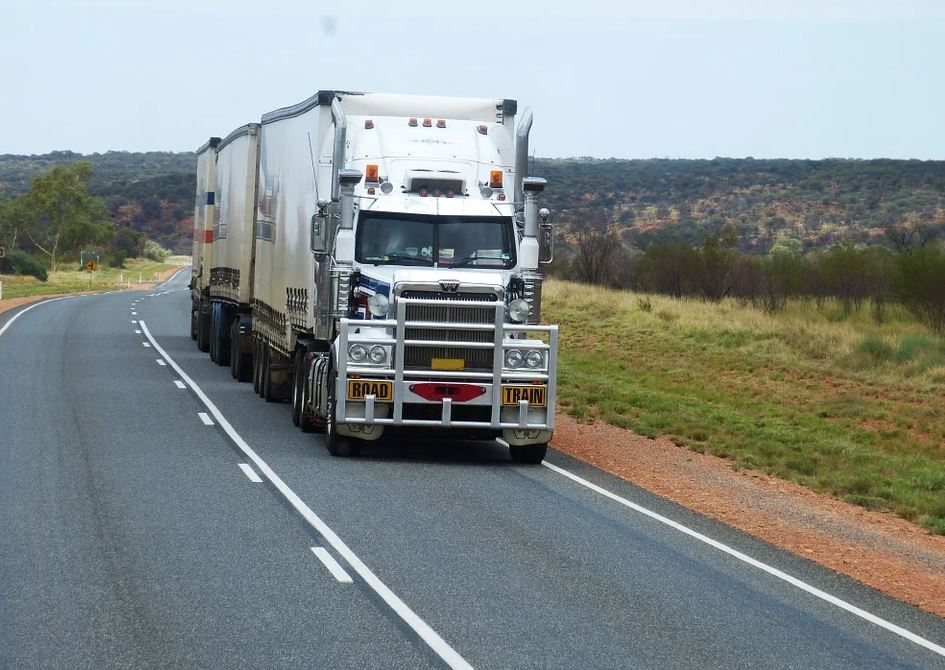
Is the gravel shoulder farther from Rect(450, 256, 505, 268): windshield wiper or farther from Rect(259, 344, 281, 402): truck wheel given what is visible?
Rect(259, 344, 281, 402): truck wheel

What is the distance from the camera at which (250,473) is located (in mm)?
15016

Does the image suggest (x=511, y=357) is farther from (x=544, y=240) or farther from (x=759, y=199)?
(x=759, y=199)

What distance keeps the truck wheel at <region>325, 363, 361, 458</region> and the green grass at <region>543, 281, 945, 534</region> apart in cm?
501

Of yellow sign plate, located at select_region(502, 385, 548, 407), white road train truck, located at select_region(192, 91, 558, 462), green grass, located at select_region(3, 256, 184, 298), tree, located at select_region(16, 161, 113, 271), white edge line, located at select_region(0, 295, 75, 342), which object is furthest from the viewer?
tree, located at select_region(16, 161, 113, 271)

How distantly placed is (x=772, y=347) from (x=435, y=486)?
23236 mm

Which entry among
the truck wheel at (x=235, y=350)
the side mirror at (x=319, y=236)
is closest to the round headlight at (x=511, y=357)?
the side mirror at (x=319, y=236)

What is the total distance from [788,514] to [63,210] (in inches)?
4454

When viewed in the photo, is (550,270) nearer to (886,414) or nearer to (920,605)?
(886,414)

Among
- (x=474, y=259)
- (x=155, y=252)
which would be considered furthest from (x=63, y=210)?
(x=474, y=259)

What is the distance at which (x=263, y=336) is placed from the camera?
77.1 feet

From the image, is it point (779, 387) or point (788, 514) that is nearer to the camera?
point (788, 514)

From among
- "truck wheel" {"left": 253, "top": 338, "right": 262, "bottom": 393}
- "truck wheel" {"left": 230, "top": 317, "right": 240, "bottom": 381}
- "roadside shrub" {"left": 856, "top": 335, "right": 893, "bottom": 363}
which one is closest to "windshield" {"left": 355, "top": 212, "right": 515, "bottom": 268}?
"truck wheel" {"left": 253, "top": 338, "right": 262, "bottom": 393}

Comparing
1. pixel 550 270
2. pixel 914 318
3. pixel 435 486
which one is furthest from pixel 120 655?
pixel 550 270

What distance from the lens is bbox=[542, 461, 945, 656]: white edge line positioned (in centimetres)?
918
